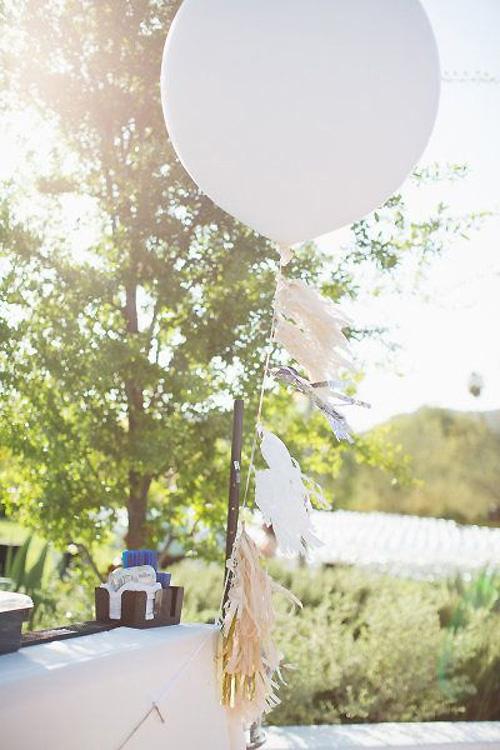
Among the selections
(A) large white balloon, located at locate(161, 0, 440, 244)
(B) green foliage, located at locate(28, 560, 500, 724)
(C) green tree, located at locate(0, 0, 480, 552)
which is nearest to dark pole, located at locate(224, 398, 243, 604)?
(A) large white balloon, located at locate(161, 0, 440, 244)

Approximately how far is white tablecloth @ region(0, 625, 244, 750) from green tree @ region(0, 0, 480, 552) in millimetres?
1674

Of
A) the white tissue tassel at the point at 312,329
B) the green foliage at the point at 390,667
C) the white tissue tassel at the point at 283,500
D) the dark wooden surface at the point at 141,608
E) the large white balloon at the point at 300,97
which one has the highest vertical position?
the large white balloon at the point at 300,97

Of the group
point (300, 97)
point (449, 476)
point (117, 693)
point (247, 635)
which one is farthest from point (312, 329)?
point (449, 476)

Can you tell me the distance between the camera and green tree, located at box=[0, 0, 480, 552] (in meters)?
3.77

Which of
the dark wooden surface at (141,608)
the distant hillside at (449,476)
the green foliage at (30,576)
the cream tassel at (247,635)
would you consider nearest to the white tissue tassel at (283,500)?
the cream tassel at (247,635)

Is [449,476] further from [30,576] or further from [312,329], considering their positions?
[312,329]

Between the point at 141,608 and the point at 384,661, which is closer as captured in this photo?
the point at 141,608

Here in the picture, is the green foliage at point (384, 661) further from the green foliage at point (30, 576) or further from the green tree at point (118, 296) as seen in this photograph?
the green tree at point (118, 296)

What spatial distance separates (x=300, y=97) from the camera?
74.7 inches

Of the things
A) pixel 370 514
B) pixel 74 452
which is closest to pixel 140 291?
pixel 74 452

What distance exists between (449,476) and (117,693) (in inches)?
486

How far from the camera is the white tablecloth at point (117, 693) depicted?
1580mm

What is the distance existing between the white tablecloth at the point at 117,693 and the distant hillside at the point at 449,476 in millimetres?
11117

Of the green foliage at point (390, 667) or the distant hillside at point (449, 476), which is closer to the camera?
the green foliage at point (390, 667)
